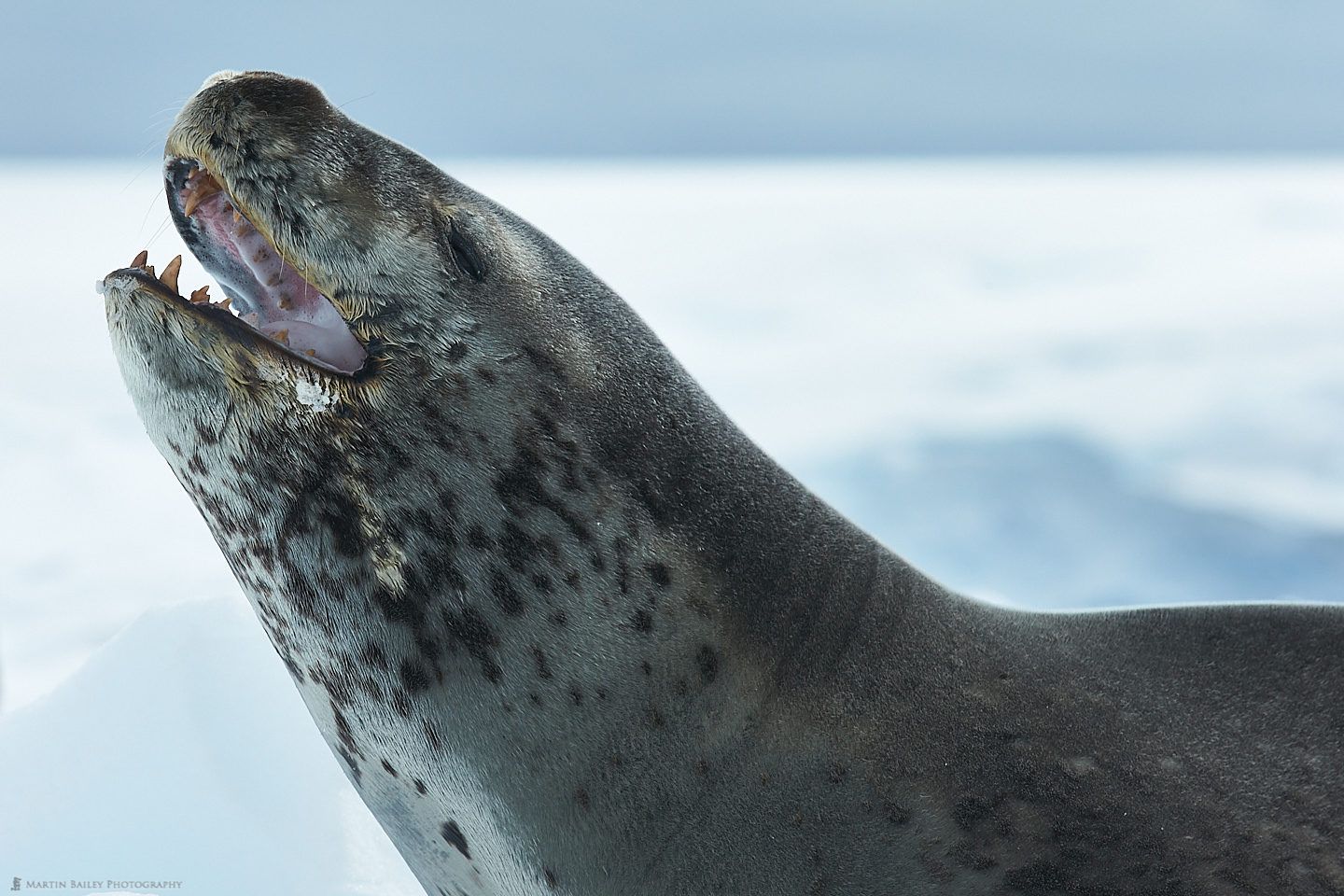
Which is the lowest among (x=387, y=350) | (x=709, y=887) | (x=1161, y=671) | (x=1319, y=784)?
(x=709, y=887)

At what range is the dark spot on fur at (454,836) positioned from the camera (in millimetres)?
1194

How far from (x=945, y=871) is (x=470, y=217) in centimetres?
86

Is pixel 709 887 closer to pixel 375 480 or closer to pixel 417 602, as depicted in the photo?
pixel 417 602

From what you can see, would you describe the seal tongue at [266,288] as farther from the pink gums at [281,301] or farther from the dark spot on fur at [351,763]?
the dark spot on fur at [351,763]

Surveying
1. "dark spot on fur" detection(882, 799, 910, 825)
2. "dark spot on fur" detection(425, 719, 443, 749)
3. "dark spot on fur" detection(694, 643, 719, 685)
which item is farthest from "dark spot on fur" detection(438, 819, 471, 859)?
"dark spot on fur" detection(882, 799, 910, 825)

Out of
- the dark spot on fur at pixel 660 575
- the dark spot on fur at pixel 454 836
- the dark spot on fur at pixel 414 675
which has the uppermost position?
the dark spot on fur at pixel 660 575

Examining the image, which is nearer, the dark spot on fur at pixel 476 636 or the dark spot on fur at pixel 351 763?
the dark spot on fur at pixel 476 636

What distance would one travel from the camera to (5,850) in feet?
6.81

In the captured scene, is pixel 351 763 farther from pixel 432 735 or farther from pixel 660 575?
pixel 660 575

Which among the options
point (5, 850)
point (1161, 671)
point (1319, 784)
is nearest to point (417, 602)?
point (1161, 671)

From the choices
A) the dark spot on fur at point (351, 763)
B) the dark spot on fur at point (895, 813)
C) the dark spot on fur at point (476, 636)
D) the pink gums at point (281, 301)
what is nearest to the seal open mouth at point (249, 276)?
the pink gums at point (281, 301)

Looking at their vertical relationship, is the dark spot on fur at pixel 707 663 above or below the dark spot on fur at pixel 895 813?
above

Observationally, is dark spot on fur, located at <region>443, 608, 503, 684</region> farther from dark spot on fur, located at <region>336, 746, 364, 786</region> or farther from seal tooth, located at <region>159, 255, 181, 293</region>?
seal tooth, located at <region>159, 255, 181, 293</region>

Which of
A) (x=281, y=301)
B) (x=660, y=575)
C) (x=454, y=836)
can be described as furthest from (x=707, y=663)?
(x=281, y=301)
